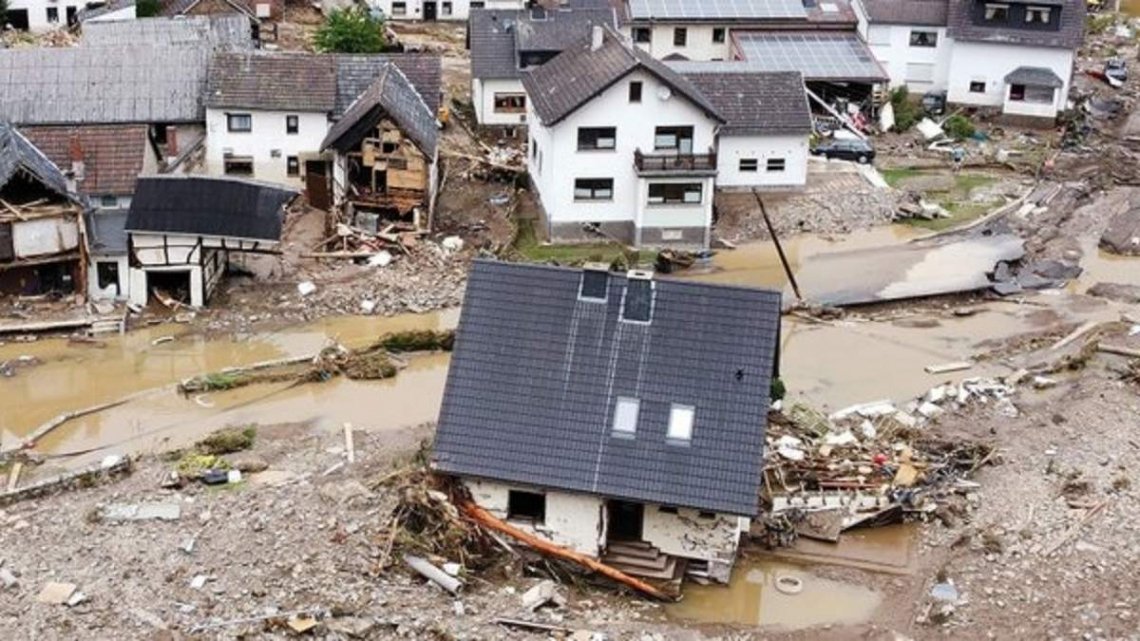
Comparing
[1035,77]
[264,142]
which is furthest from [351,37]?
[1035,77]

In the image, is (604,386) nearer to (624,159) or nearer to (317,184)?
(624,159)

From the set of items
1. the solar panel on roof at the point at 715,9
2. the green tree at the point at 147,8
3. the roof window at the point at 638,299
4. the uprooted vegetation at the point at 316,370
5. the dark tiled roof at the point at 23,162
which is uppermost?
the solar panel on roof at the point at 715,9

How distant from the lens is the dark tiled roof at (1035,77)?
57.9 meters

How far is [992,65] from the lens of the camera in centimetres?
5891

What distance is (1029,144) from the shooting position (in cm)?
5691

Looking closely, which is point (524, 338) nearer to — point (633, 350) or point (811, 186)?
point (633, 350)

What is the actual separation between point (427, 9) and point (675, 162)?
104 feet

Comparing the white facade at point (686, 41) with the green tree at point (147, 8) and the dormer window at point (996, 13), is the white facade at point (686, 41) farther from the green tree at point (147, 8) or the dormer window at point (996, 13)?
the green tree at point (147, 8)

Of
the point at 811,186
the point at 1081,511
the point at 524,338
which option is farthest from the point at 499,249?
the point at 1081,511

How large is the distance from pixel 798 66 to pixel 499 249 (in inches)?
757

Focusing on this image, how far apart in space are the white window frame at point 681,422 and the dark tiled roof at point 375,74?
2377 centimetres

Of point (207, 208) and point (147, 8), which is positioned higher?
point (147, 8)

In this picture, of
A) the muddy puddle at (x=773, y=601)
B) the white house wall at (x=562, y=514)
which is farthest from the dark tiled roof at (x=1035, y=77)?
the white house wall at (x=562, y=514)

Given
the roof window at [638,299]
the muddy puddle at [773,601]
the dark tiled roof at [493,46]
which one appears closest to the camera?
the muddy puddle at [773,601]
